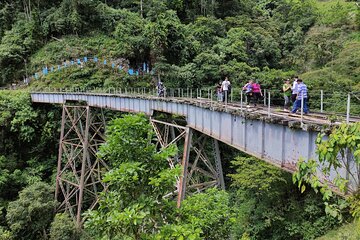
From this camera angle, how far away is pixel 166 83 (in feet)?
96.0

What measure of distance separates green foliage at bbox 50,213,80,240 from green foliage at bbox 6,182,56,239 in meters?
1.21

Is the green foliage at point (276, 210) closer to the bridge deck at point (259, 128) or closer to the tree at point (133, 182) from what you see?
the bridge deck at point (259, 128)

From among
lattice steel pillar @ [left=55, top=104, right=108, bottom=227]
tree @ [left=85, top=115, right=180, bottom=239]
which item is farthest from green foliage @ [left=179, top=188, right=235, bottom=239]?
lattice steel pillar @ [left=55, top=104, right=108, bottom=227]

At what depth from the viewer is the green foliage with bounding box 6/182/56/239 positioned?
17.5 meters

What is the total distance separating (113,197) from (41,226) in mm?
15754

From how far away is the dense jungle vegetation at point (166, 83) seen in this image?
5387 mm

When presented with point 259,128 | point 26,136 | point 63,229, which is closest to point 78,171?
point 63,229

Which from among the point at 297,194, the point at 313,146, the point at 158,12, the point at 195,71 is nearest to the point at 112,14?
the point at 158,12

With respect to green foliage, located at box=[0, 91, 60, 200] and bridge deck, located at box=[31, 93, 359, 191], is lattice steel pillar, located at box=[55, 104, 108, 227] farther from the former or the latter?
bridge deck, located at box=[31, 93, 359, 191]

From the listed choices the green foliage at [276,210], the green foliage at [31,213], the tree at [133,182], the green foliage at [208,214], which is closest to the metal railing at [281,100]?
the green foliage at [208,214]

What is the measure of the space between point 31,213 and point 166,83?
16.4 m

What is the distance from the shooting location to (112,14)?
1531 inches

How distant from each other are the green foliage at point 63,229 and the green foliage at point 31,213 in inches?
47.7

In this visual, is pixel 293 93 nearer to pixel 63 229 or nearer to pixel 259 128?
pixel 259 128
